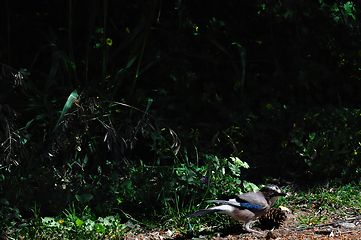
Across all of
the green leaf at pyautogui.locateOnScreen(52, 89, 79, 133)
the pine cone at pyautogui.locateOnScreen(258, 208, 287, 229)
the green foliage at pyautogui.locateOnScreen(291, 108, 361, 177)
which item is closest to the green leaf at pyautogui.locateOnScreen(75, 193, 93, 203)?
the green leaf at pyautogui.locateOnScreen(52, 89, 79, 133)

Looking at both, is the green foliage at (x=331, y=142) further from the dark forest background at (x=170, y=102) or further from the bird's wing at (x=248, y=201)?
the bird's wing at (x=248, y=201)

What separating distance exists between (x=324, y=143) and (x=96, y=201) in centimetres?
232

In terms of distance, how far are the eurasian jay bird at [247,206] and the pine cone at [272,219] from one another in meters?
0.10

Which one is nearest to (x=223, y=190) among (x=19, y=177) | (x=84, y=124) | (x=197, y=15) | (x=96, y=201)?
(x=96, y=201)

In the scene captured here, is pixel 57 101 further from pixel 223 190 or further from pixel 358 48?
pixel 358 48

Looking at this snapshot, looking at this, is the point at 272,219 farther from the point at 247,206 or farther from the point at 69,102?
the point at 69,102

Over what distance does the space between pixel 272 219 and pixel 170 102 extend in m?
2.05

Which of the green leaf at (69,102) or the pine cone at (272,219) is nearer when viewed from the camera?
the pine cone at (272,219)

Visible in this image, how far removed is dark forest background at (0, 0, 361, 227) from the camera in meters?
4.24

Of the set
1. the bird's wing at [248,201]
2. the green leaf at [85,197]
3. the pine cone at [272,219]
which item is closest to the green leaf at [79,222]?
the green leaf at [85,197]

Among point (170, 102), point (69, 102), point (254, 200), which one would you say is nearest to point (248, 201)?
point (254, 200)

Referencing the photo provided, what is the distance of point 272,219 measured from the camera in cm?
373

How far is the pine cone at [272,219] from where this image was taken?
3732mm

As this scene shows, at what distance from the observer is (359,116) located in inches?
198
